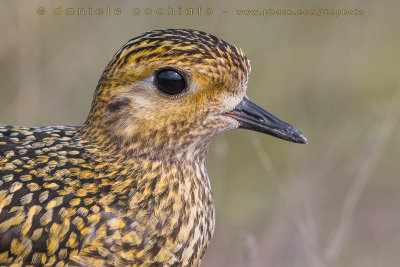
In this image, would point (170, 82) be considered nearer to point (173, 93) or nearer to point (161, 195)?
point (173, 93)

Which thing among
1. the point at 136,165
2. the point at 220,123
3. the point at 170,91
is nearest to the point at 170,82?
the point at 170,91

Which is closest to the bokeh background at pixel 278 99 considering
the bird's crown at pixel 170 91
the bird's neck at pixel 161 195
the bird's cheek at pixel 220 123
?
the bird's neck at pixel 161 195

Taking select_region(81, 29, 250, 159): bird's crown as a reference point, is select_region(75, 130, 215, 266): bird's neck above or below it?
below

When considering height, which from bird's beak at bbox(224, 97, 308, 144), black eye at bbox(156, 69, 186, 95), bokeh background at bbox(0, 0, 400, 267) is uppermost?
black eye at bbox(156, 69, 186, 95)

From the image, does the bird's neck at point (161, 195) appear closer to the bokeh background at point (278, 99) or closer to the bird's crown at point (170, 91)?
the bird's crown at point (170, 91)

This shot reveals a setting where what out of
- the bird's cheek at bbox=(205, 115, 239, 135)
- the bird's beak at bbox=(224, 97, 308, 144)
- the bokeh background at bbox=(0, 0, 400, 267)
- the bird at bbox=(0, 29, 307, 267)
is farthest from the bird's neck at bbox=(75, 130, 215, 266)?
the bokeh background at bbox=(0, 0, 400, 267)

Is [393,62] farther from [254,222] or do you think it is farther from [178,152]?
[178,152]

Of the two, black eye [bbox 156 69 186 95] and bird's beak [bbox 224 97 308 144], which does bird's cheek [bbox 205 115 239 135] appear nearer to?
bird's beak [bbox 224 97 308 144]
